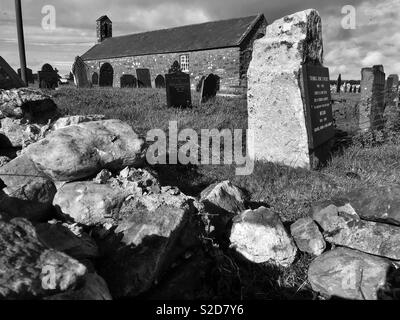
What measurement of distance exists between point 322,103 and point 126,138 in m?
3.79

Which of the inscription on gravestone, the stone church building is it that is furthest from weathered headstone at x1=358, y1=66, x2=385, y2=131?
the stone church building

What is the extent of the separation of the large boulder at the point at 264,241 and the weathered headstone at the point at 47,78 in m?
16.7

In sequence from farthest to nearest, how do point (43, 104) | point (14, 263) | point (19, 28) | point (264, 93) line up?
point (19, 28), point (264, 93), point (43, 104), point (14, 263)

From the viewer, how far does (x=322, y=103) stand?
246 inches

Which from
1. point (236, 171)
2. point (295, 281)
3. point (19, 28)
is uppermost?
point (19, 28)

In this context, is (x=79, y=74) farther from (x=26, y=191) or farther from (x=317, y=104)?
Answer: (x=26, y=191)

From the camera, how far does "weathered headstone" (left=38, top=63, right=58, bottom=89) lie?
17.8 m

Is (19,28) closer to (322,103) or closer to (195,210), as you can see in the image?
(322,103)

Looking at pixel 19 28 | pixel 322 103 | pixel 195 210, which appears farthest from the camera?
pixel 19 28

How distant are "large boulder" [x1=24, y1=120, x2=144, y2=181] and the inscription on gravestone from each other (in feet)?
9.37
